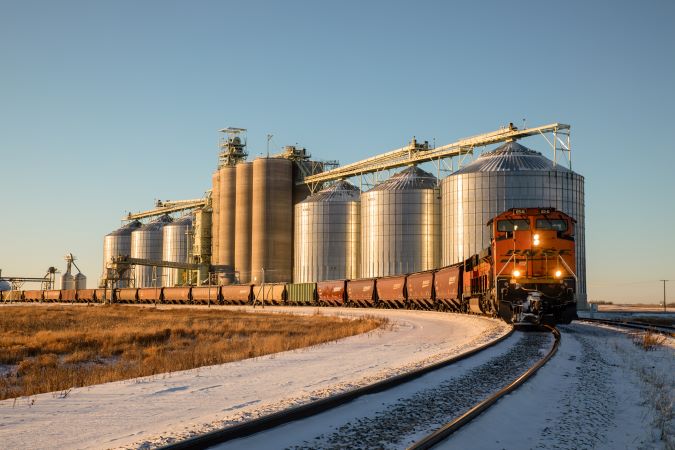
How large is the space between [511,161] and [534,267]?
46.6 metres

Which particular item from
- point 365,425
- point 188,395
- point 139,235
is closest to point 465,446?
point 365,425

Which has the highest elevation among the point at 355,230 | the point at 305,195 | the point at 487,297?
the point at 305,195

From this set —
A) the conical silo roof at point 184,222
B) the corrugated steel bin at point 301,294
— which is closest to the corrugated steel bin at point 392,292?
the corrugated steel bin at point 301,294

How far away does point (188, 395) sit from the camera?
1124 cm

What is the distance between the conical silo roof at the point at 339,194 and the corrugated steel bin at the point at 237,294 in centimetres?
1839

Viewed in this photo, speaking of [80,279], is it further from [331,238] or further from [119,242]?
[331,238]

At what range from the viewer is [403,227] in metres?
76.2

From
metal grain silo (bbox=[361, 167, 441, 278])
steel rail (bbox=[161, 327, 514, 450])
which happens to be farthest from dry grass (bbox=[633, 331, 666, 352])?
metal grain silo (bbox=[361, 167, 441, 278])

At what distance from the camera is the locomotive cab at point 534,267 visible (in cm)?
2294

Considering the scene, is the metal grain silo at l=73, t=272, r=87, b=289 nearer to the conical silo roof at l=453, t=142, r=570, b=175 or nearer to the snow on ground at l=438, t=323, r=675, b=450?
the conical silo roof at l=453, t=142, r=570, b=175

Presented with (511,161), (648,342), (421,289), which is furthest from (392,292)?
(648,342)

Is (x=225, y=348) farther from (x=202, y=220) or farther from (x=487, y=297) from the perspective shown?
(x=202, y=220)

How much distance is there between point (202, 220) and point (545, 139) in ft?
198

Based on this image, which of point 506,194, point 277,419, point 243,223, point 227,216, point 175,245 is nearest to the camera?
point 277,419
